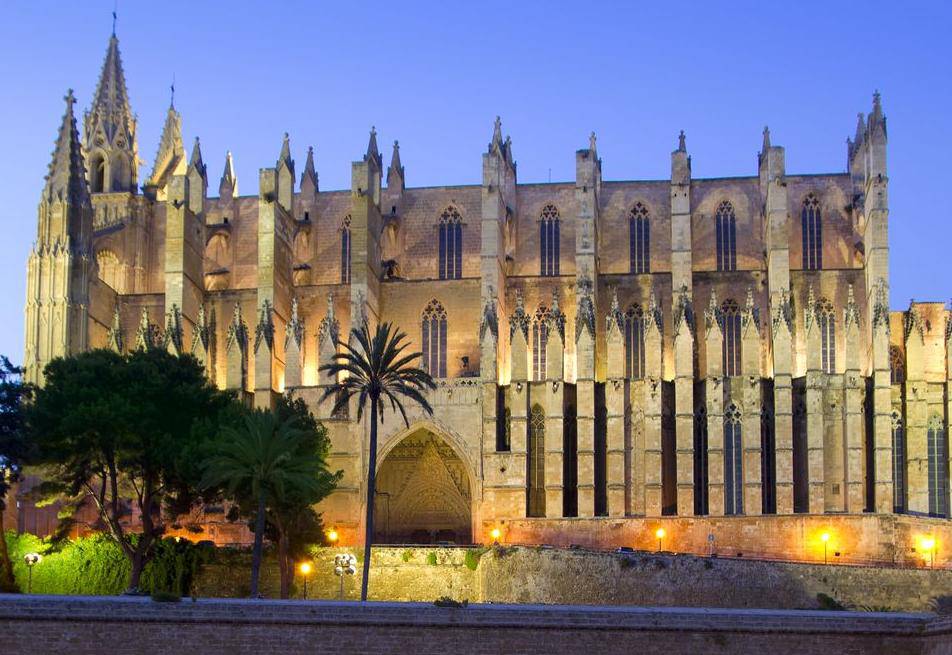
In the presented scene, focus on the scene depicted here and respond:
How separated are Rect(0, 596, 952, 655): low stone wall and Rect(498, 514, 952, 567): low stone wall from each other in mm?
25568

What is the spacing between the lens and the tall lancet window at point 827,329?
70.1 m

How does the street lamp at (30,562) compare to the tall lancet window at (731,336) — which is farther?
the tall lancet window at (731,336)

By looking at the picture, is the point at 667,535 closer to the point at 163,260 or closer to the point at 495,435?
the point at 495,435

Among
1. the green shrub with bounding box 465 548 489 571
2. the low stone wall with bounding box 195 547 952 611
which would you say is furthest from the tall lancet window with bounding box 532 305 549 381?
the low stone wall with bounding box 195 547 952 611

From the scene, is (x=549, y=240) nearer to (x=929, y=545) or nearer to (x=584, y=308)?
(x=584, y=308)

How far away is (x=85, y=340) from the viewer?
68500 millimetres

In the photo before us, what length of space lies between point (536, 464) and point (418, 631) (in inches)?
1220

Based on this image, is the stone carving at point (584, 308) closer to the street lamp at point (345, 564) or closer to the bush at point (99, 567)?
the street lamp at point (345, 564)

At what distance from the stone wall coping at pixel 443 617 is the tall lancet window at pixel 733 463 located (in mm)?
28095

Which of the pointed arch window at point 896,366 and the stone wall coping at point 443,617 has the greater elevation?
the pointed arch window at point 896,366

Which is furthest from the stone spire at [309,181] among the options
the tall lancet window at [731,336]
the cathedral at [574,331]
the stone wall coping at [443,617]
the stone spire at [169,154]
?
the stone wall coping at [443,617]

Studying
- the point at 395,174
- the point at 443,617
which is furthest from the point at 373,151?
the point at 443,617

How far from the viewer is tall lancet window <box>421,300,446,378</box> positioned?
7212 centimetres

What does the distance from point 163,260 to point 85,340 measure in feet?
34.1
